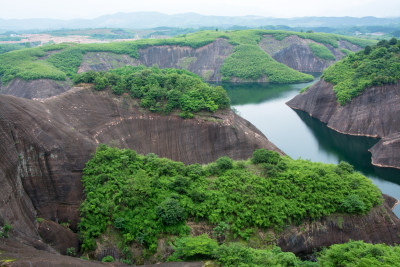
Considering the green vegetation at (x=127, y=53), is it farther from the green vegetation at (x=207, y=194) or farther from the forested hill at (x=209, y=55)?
the green vegetation at (x=207, y=194)

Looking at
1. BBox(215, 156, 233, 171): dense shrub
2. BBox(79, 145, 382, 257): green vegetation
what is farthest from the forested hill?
BBox(215, 156, 233, 171): dense shrub

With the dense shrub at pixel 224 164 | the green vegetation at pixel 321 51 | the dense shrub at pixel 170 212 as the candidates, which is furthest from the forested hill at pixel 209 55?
the dense shrub at pixel 170 212

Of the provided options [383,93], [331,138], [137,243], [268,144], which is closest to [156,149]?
[268,144]

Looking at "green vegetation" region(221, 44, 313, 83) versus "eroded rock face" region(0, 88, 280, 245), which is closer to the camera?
"eroded rock face" region(0, 88, 280, 245)

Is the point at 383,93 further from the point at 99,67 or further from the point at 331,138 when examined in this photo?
the point at 99,67

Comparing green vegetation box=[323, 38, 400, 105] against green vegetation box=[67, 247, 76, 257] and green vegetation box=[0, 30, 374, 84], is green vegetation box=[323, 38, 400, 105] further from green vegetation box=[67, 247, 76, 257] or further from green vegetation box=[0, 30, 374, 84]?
green vegetation box=[67, 247, 76, 257]

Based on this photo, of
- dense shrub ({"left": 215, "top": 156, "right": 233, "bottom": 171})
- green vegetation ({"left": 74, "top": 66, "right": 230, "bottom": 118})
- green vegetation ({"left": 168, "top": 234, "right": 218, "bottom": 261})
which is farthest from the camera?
green vegetation ({"left": 74, "top": 66, "right": 230, "bottom": 118})
